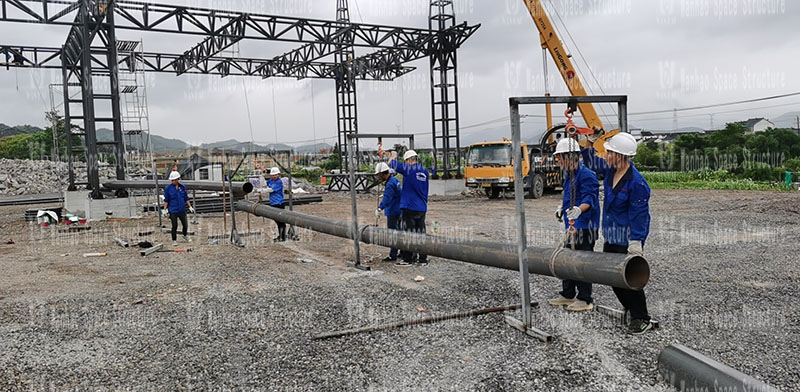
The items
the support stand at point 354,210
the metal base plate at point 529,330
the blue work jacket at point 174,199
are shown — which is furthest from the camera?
the blue work jacket at point 174,199

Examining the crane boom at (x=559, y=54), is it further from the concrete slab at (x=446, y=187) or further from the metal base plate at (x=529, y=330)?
the metal base plate at (x=529, y=330)

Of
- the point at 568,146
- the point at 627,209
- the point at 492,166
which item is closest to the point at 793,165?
the point at 492,166

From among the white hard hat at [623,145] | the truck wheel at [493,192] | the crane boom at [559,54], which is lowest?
the truck wheel at [493,192]

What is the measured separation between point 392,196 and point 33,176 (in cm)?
3516

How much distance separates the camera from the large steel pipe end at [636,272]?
426 centimetres

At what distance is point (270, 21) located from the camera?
18859 millimetres

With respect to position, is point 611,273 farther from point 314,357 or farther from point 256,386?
point 256,386

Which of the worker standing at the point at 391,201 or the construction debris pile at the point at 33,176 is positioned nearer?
the worker standing at the point at 391,201

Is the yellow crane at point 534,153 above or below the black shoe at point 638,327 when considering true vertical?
above

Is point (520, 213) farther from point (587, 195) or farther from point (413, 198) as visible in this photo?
point (413, 198)

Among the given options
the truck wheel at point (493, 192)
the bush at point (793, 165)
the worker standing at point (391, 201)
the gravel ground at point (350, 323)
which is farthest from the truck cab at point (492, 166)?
the bush at point (793, 165)

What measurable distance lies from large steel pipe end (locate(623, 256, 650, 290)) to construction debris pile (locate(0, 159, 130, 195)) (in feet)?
104

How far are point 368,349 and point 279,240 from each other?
7097 mm

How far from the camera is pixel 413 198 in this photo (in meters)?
8.27
